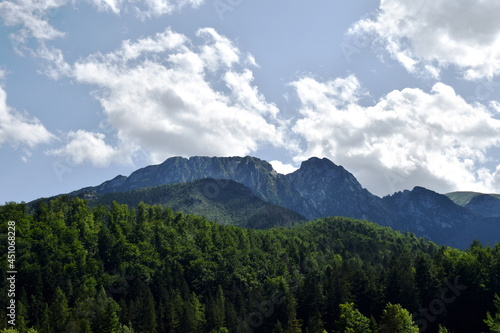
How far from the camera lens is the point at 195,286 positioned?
473ft

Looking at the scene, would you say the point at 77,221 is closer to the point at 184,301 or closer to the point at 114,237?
the point at 114,237

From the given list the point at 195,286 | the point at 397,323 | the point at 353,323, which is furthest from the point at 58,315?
the point at 397,323

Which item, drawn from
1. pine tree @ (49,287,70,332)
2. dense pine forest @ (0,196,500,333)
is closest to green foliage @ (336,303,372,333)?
dense pine forest @ (0,196,500,333)

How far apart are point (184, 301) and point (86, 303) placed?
30949 mm

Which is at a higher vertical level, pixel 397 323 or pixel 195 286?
pixel 195 286

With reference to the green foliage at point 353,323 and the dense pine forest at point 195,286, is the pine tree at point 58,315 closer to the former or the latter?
the dense pine forest at point 195,286

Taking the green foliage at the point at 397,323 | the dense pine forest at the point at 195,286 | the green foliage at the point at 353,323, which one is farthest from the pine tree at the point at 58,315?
the green foliage at the point at 397,323

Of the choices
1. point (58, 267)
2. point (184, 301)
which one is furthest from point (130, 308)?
point (58, 267)

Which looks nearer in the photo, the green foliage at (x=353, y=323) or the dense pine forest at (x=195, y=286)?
the green foliage at (x=353, y=323)

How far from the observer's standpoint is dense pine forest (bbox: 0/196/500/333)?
9850cm

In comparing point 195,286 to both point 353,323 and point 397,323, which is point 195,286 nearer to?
point 353,323

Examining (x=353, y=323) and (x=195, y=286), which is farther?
(x=195, y=286)

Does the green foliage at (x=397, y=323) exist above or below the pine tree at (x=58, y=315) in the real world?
below

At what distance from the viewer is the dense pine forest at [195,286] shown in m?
98.5
